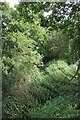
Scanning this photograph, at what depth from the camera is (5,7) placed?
24.5ft

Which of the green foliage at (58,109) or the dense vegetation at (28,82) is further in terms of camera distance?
the dense vegetation at (28,82)

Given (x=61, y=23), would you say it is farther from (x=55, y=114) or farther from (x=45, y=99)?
(x=45, y=99)

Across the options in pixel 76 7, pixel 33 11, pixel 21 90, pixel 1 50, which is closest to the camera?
pixel 76 7

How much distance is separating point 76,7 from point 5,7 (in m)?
3.55

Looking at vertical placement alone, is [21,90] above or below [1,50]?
below

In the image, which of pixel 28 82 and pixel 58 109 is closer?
pixel 58 109

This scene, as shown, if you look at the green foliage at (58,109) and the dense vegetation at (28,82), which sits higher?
the dense vegetation at (28,82)

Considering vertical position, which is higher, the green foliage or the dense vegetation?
the dense vegetation

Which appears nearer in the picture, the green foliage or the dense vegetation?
the green foliage

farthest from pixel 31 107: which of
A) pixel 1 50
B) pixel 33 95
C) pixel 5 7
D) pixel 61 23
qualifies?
pixel 61 23

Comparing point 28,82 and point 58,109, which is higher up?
point 28,82

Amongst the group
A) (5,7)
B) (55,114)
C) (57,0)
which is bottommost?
(55,114)

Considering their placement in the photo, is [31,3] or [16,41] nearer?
[31,3]

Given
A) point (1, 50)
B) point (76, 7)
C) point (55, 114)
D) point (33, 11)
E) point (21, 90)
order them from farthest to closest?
point (21, 90) < point (1, 50) < point (55, 114) < point (33, 11) < point (76, 7)
